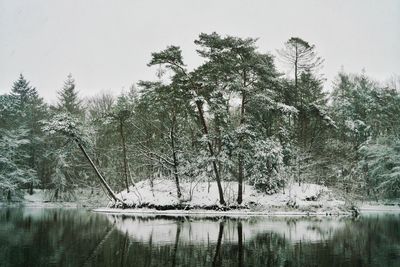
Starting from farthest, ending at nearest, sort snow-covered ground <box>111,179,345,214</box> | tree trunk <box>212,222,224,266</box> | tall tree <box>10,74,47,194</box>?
tall tree <box>10,74,47,194</box> < snow-covered ground <box>111,179,345,214</box> < tree trunk <box>212,222,224,266</box>

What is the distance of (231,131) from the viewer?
3097cm

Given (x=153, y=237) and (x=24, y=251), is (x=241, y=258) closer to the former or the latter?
(x=153, y=237)

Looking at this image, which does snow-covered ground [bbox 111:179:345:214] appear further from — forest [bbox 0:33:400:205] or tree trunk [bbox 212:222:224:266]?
tree trunk [bbox 212:222:224:266]

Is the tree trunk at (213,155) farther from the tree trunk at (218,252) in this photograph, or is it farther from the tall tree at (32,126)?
the tall tree at (32,126)

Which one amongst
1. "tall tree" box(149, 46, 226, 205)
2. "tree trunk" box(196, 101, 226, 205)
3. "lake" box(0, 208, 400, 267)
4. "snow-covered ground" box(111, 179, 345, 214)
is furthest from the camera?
"snow-covered ground" box(111, 179, 345, 214)

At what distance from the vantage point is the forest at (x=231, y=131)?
3088 cm

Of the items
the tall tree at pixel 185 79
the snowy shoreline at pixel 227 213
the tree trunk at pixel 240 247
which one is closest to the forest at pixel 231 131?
the tall tree at pixel 185 79

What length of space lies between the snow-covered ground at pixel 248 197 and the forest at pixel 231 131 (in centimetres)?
77

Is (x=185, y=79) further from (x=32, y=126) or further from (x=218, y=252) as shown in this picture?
(x=32, y=126)

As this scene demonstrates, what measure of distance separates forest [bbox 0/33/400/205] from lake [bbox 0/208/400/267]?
40.1 feet

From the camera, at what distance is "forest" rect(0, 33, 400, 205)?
30.9m

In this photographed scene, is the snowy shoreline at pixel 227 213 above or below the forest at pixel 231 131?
below

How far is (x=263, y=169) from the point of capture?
32438 millimetres

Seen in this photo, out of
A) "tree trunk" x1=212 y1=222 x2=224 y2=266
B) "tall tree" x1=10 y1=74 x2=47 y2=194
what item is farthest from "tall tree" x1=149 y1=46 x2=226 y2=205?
"tall tree" x1=10 y1=74 x2=47 y2=194
